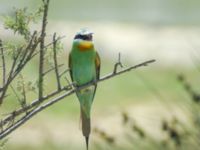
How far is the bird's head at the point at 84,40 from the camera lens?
148 inches

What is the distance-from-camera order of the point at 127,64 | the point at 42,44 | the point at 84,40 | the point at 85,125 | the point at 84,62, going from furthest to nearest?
the point at 127,64
the point at 84,62
the point at 84,40
the point at 85,125
the point at 42,44

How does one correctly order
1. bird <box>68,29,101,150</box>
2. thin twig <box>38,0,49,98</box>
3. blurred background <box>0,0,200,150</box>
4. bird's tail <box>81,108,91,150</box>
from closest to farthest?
1. thin twig <box>38,0,49,98</box>
2. bird's tail <box>81,108,91,150</box>
3. bird <box>68,29,101,150</box>
4. blurred background <box>0,0,200,150</box>

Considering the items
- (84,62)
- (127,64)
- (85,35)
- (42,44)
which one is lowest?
(127,64)

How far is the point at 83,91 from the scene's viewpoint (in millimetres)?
3523

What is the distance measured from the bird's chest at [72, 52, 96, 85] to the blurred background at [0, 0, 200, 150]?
0.78m

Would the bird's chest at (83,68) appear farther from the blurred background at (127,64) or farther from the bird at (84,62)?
the blurred background at (127,64)

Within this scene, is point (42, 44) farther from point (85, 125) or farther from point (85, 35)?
point (85, 35)

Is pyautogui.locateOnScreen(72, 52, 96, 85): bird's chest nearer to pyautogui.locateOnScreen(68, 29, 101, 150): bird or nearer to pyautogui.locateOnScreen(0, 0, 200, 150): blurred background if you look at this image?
pyautogui.locateOnScreen(68, 29, 101, 150): bird

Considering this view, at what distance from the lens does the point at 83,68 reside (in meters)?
3.77

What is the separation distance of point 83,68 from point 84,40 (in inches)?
4.5

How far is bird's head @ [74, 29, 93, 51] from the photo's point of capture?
3.76 meters

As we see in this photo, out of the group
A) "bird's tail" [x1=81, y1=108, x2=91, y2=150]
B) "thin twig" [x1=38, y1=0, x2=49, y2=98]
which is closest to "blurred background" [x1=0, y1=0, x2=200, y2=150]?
"bird's tail" [x1=81, y1=108, x2=91, y2=150]

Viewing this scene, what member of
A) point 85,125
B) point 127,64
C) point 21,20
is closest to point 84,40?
point 85,125

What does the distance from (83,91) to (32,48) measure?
3.84ft
